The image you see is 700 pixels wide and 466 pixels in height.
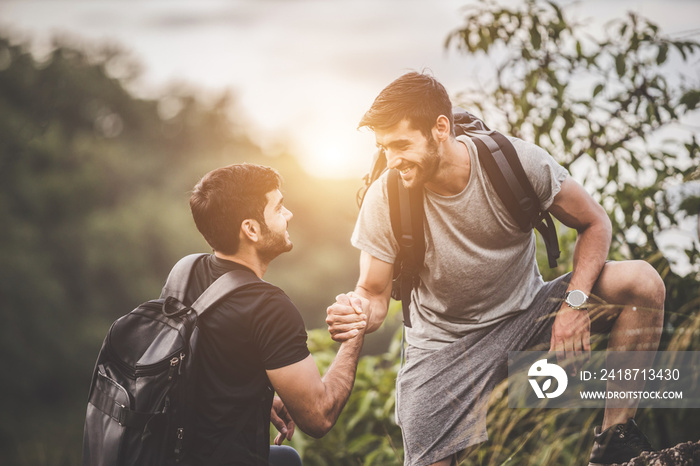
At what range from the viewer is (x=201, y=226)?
2150 millimetres

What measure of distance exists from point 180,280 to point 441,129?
115cm

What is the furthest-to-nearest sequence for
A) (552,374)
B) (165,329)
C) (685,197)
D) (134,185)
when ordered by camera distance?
(134,185) < (685,197) < (552,374) < (165,329)

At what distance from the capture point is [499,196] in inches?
97.3

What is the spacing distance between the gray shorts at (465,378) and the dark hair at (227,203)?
103cm

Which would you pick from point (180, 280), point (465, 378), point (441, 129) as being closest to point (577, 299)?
point (465, 378)

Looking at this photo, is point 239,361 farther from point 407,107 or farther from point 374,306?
point 407,107

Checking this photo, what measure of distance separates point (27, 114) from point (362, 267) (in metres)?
31.7

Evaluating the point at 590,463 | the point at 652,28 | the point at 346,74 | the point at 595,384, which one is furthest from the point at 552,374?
the point at 346,74

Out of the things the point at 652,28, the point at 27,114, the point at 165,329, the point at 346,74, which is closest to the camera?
the point at 165,329

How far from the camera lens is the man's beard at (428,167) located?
2.44 metres

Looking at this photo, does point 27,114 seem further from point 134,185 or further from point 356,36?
point 356,36

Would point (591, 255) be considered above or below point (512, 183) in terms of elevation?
below

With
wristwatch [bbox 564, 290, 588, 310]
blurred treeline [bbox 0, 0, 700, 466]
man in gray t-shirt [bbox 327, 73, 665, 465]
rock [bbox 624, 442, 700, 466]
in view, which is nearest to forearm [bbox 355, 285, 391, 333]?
man in gray t-shirt [bbox 327, 73, 665, 465]

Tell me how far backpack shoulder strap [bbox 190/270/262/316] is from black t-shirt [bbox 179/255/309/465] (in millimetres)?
21
